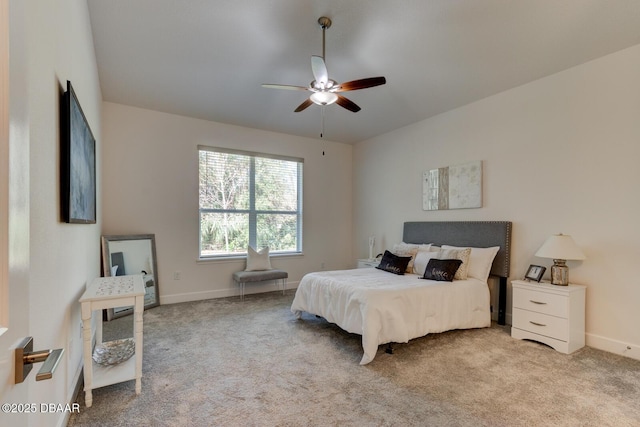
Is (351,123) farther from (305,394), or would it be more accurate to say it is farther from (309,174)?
(305,394)

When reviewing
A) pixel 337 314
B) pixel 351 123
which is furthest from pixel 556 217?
pixel 351 123

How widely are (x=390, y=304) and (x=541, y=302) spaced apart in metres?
1.57

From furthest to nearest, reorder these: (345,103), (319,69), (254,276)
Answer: (254,276) < (345,103) < (319,69)

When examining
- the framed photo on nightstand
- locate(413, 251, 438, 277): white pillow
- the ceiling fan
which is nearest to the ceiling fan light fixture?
the ceiling fan

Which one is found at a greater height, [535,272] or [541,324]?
[535,272]

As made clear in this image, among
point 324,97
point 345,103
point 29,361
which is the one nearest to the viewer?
point 29,361

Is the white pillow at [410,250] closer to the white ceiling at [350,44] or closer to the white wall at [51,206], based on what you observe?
the white ceiling at [350,44]

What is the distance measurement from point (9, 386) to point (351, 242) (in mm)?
5985

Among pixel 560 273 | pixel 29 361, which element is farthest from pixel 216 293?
pixel 29 361

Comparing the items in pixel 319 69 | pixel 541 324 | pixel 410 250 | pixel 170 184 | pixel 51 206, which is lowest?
pixel 541 324

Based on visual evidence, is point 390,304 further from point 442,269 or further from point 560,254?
point 560,254

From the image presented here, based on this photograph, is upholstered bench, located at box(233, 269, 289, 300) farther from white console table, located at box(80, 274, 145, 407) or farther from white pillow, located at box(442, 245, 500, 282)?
white pillow, located at box(442, 245, 500, 282)

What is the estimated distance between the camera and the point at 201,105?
4.36m

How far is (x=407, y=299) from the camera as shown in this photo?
9.86 feet
